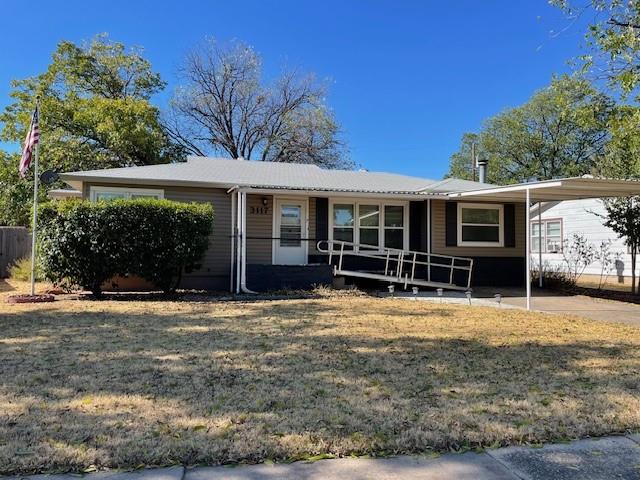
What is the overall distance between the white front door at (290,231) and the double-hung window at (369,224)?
833 millimetres

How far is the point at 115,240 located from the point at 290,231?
4672 millimetres

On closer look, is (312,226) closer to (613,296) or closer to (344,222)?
(344,222)

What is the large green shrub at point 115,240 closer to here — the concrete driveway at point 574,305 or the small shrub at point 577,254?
the concrete driveway at point 574,305

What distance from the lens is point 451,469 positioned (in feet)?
9.77

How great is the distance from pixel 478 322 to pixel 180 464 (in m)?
6.08

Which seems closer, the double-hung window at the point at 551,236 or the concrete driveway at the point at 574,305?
the concrete driveway at the point at 574,305

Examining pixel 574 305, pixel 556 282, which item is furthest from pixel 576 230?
pixel 574 305

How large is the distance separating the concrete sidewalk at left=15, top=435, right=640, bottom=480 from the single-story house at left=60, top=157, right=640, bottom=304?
837 centimetres

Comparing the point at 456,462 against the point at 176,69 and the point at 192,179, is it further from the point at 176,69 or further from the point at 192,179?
the point at 176,69

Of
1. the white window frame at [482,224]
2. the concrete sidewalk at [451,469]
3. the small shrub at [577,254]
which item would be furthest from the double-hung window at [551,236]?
the concrete sidewalk at [451,469]

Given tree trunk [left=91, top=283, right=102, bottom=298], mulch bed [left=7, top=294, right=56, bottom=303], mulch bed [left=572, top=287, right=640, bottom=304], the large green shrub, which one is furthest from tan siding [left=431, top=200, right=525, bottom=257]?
mulch bed [left=7, top=294, right=56, bottom=303]

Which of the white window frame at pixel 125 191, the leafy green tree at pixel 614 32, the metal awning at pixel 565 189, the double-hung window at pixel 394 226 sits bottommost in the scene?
the double-hung window at pixel 394 226

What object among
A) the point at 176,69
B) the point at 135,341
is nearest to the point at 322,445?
the point at 135,341

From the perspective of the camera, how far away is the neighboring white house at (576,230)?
688 inches
